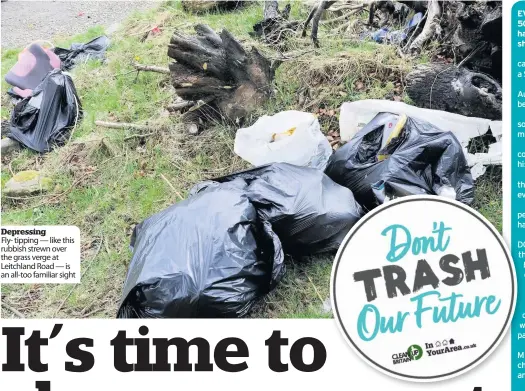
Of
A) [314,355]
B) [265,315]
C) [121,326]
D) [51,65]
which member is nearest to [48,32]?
[51,65]

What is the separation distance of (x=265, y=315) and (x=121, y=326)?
49cm

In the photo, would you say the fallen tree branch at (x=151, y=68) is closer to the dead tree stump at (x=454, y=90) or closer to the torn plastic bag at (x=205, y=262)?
the torn plastic bag at (x=205, y=262)

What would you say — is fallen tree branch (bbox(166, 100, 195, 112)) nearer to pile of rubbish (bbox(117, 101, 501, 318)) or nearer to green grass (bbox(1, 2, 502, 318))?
green grass (bbox(1, 2, 502, 318))

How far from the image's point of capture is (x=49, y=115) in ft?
8.62

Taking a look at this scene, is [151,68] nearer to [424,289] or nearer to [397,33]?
[397,33]

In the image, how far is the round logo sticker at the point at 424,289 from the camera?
183 centimetres

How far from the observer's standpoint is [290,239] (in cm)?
195

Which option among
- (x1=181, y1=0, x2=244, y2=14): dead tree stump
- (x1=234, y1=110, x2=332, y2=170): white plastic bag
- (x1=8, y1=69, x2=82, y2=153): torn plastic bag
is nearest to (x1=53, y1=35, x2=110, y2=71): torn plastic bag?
(x1=8, y1=69, x2=82, y2=153): torn plastic bag

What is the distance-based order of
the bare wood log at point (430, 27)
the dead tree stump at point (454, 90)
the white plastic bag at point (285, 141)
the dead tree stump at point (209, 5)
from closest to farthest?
Result: 1. the dead tree stump at point (454, 90)
2. the white plastic bag at point (285, 141)
3. the bare wood log at point (430, 27)
4. the dead tree stump at point (209, 5)

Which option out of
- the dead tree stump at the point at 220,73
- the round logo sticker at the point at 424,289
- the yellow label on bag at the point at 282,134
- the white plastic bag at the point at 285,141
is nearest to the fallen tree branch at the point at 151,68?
the dead tree stump at the point at 220,73

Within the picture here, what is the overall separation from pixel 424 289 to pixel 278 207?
1.81ft

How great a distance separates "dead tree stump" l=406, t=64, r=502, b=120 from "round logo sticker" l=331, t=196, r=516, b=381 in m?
0.45

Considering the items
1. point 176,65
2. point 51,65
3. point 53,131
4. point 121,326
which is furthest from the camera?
point 51,65

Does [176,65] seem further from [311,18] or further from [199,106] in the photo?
[311,18]
